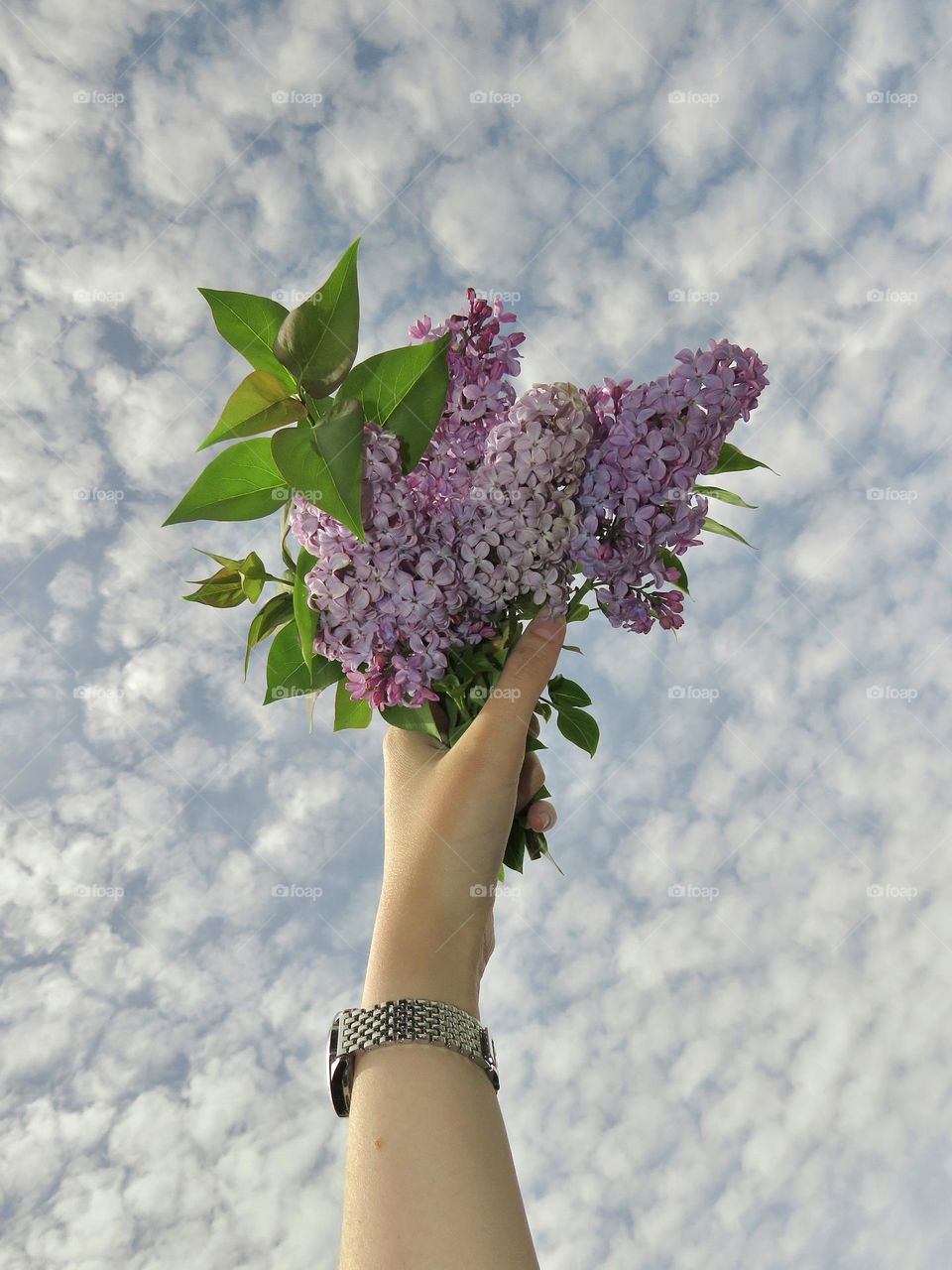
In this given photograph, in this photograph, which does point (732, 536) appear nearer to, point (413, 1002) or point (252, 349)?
point (252, 349)

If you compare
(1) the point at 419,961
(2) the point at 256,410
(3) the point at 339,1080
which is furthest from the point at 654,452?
(3) the point at 339,1080

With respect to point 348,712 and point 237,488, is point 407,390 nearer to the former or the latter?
point 237,488

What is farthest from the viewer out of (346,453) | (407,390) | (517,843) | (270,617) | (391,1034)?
(517,843)

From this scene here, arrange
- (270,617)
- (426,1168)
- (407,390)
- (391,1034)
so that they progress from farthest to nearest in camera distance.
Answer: (270,617)
(407,390)
(391,1034)
(426,1168)

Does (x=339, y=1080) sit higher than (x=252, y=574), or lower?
lower

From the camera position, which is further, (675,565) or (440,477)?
(675,565)

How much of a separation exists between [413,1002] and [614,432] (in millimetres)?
863

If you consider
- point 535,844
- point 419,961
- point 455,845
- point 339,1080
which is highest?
point 535,844

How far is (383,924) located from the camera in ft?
3.97

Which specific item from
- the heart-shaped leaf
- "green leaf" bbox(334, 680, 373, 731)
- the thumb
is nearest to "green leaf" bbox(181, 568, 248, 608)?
"green leaf" bbox(334, 680, 373, 731)

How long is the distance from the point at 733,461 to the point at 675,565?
213mm

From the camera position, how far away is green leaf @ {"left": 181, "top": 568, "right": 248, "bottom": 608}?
155 centimetres

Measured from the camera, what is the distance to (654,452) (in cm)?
133

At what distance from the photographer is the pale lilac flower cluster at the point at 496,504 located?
1285mm
